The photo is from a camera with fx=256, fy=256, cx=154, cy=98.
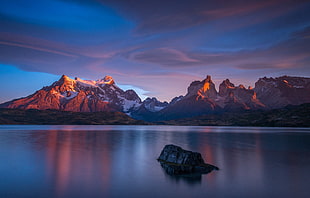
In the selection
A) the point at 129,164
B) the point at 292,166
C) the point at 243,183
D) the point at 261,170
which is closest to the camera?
the point at 243,183

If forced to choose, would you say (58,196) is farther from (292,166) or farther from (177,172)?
(292,166)

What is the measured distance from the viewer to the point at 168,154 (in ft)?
152

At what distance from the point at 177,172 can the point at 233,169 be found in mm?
11308

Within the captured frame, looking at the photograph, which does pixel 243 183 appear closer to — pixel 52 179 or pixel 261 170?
pixel 261 170

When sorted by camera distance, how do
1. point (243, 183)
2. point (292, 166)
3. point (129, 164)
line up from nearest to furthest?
point (243, 183) < point (292, 166) < point (129, 164)

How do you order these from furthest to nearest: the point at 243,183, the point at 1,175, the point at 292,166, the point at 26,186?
the point at 292,166 < the point at 1,175 < the point at 243,183 < the point at 26,186

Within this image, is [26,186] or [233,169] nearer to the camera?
[26,186]


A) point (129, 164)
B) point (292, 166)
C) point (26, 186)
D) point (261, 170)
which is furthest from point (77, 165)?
point (292, 166)

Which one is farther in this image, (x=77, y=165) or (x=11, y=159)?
(x=11, y=159)

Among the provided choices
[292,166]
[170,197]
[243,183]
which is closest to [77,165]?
[170,197]

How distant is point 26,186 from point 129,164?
2175 centimetres

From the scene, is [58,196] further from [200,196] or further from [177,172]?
[177,172]

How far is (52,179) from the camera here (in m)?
34.7

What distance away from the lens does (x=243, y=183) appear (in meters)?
33.4
